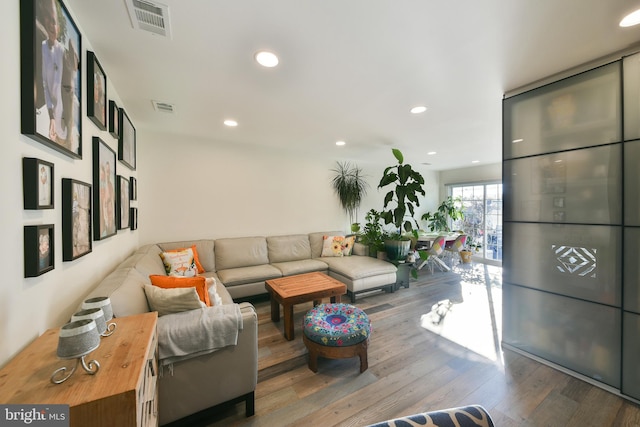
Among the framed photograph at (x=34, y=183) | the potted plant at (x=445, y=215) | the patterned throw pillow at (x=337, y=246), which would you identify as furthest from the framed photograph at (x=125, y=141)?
the potted plant at (x=445, y=215)

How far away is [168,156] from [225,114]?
4.45ft

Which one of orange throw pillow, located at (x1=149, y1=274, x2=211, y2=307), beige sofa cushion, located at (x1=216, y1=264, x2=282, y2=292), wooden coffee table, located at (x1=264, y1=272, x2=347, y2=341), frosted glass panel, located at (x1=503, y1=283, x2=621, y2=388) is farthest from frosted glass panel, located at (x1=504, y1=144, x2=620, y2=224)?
beige sofa cushion, located at (x1=216, y1=264, x2=282, y2=292)

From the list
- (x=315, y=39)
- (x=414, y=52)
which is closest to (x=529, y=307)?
(x=414, y=52)

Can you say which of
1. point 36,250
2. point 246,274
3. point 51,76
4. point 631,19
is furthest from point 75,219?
point 631,19

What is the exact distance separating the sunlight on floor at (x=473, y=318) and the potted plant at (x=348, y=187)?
215cm

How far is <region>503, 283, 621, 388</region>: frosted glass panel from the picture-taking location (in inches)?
67.5

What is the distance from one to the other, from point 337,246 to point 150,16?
11.8 ft

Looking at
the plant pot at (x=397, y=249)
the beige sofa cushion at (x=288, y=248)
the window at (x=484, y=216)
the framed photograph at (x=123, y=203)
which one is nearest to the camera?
the framed photograph at (x=123, y=203)

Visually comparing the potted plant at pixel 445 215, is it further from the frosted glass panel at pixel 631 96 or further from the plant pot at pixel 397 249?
the frosted glass panel at pixel 631 96

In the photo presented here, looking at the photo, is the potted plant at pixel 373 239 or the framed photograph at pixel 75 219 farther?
the potted plant at pixel 373 239

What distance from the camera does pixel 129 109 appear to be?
2578mm

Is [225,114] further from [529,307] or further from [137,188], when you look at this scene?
[529,307]

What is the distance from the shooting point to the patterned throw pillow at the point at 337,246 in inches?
166

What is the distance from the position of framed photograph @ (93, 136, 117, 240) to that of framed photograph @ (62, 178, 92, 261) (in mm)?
148
